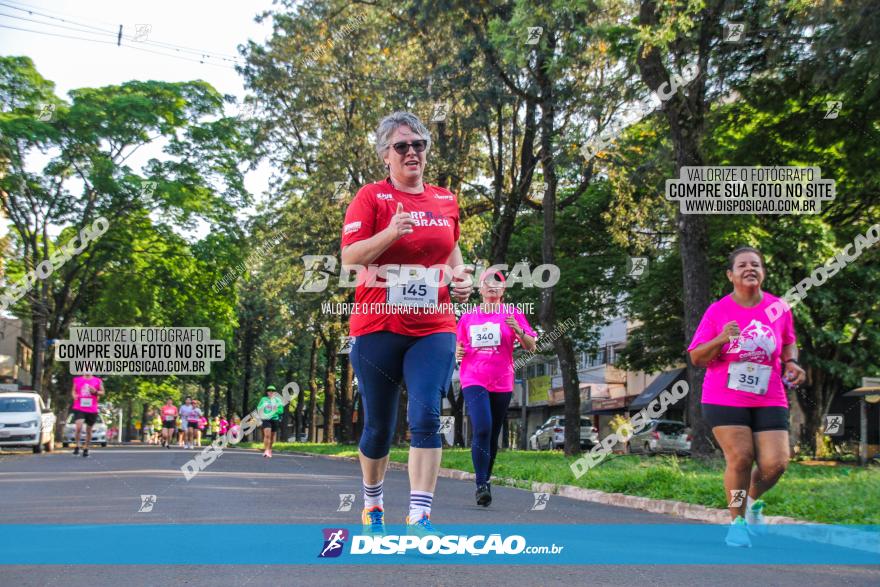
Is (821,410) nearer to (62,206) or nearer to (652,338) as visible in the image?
(652,338)

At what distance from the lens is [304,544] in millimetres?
6203

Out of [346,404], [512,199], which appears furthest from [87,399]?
[346,404]

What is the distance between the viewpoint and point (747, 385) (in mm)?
6883

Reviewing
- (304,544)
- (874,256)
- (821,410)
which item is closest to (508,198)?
(874,256)

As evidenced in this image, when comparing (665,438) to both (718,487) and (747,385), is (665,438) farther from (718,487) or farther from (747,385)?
(747,385)

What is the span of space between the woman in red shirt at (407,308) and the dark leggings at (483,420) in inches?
175

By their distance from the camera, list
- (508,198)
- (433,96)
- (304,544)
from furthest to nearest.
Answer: (508,198) → (433,96) → (304,544)

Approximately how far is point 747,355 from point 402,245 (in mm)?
2554

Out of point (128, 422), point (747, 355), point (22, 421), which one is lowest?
point (128, 422)

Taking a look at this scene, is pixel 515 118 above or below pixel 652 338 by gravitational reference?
above

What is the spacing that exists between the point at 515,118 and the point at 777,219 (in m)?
7.45

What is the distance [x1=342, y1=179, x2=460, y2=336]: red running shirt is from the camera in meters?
5.59

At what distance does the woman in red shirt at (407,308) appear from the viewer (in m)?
5.54

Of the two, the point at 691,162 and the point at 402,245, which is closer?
the point at 402,245
